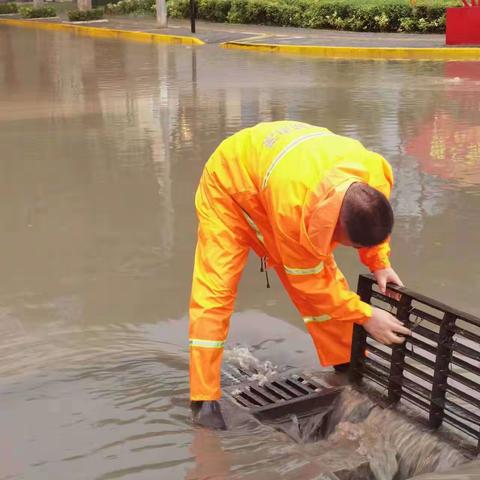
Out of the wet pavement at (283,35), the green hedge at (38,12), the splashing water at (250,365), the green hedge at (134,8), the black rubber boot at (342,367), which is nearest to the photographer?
the black rubber boot at (342,367)

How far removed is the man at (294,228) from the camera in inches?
99.3

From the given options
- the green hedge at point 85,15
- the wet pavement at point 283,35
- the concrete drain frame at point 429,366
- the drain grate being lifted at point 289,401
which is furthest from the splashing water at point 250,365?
the green hedge at point 85,15

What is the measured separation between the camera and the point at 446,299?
4.20m

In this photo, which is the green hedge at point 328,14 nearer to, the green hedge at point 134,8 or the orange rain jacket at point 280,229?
the green hedge at point 134,8

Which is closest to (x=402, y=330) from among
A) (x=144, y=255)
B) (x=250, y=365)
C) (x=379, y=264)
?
(x=379, y=264)

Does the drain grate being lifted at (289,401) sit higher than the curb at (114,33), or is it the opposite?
the curb at (114,33)

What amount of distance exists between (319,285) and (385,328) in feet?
1.01

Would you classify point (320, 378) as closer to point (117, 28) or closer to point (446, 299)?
point (446, 299)

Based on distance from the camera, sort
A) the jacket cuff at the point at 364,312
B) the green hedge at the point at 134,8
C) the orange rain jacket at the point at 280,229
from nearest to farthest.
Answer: the orange rain jacket at the point at 280,229 < the jacket cuff at the point at 364,312 < the green hedge at the point at 134,8

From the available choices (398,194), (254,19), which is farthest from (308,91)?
(254,19)

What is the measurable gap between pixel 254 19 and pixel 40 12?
10.5m

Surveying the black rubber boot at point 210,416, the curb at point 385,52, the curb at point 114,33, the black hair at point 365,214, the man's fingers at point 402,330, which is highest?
the black hair at point 365,214

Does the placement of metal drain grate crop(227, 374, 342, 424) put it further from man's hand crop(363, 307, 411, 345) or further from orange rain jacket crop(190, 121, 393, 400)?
man's hand crop(363, 307, 411, 345)

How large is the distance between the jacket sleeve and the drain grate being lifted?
0.47 m
